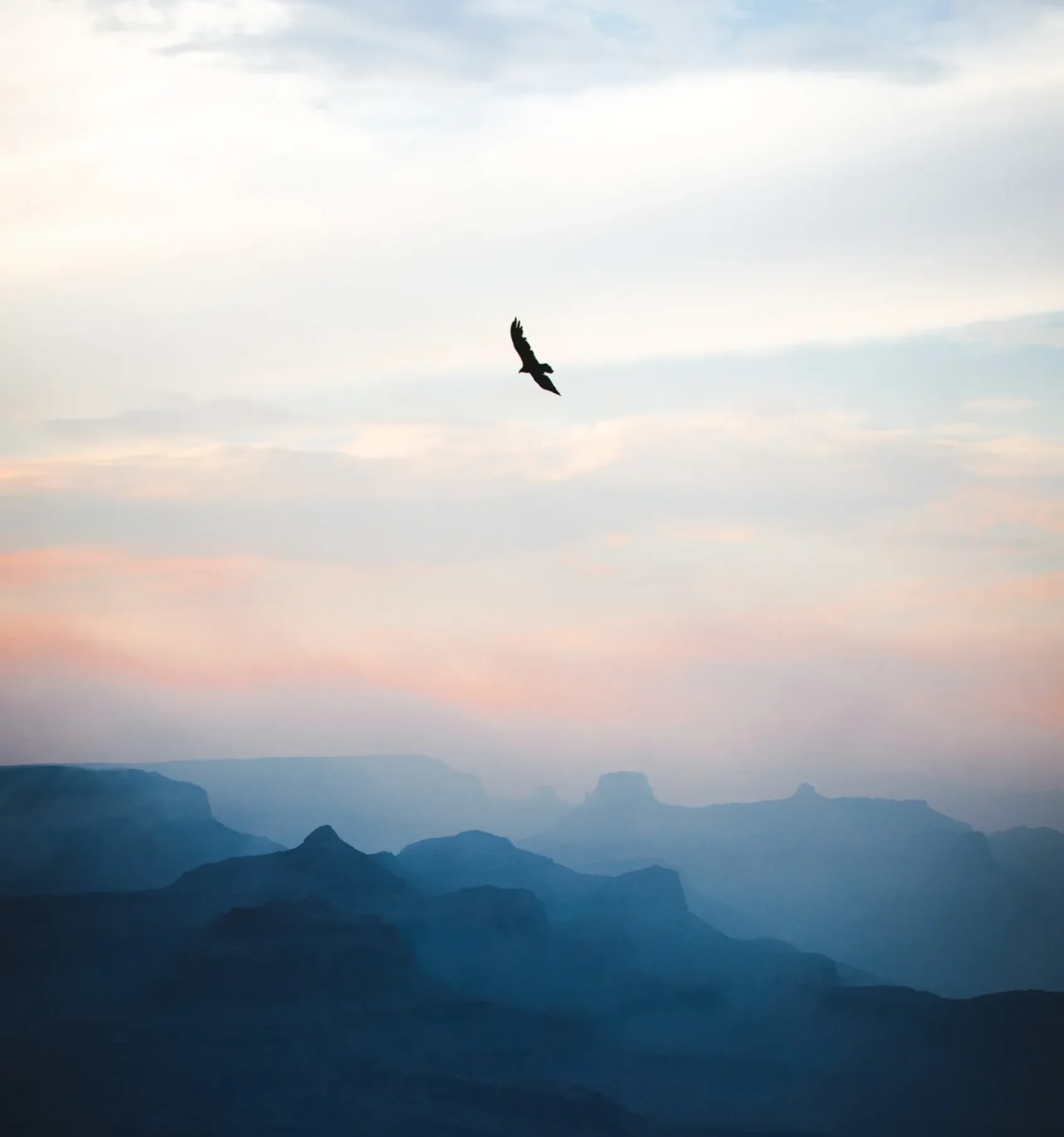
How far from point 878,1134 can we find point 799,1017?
25.6m

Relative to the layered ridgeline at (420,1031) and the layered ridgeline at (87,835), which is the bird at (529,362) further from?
the layered ridgeline at (87,835)

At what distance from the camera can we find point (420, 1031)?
5133 inches

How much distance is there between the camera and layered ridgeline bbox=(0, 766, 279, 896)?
173125 mm

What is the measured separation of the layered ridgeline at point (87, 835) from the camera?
173 metres

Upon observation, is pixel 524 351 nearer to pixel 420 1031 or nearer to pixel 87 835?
pixel 420 1031

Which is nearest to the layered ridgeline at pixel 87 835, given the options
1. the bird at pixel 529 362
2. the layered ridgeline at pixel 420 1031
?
the layered ridgeline at pixel 420 1031

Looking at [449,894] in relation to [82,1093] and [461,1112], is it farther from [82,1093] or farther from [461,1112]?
[82,1093]

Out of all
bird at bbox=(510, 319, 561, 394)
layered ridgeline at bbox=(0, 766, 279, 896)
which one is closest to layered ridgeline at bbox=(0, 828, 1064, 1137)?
layered ridgeline at bbox=(0, 766, 279, 896)

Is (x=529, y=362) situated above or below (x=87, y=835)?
above

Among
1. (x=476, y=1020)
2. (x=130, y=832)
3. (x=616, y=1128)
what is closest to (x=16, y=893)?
(x=130, y=832)

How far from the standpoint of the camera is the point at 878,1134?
415ft

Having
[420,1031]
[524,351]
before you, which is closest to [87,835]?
[420,1031]

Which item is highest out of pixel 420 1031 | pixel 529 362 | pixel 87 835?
pixel 529 362

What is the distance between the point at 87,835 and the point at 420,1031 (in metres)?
76.0
